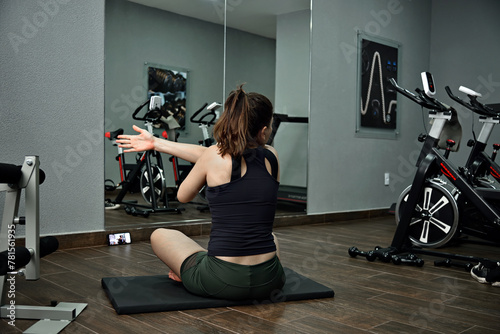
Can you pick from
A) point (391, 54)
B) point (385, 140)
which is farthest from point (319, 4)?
point (385, 140)

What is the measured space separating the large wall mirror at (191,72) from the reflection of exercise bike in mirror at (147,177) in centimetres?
1

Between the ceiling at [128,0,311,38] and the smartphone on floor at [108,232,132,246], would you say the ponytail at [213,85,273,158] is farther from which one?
the ceiling at [128,0,311,38]

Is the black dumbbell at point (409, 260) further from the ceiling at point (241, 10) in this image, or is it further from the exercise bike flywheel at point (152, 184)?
the ceiling at point (241, 10)

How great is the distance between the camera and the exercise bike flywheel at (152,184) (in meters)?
4.40

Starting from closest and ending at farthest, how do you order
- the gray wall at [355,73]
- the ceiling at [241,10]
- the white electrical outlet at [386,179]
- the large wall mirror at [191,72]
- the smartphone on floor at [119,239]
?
the smartphone on floor at [119,239]
the large wall mirror at [191,72]
the ceiling at [241,10]
the gray wall at [355,73]
the white electrical outlet at [386,179]

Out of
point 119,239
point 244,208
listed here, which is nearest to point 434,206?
point 244,208

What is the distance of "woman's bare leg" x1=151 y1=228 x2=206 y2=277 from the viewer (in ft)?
7.50

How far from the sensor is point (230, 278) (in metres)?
2.11

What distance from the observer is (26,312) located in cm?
195

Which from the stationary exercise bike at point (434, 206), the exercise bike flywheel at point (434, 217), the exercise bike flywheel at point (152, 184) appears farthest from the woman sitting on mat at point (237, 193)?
the exercise bike flywheel at point (152, 184)

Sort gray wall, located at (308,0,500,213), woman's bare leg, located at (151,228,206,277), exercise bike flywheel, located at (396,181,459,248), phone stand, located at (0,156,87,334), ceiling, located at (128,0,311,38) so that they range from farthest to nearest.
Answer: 1. gray wall, located at (308,0,500,213)
2. ceiling, located at (128,0,311,38)
3. exercise bike flywheel, located at (396,181,459,248)
4. woman's bare leg, located at (151,228,206,277)
5. phone stand, located at (0,156,87,334)

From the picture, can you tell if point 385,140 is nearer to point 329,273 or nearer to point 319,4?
point 319,4

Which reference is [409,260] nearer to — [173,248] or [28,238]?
[173,248]

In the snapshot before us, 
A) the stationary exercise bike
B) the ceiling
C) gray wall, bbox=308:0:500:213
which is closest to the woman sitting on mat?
the stationary exercise bike
